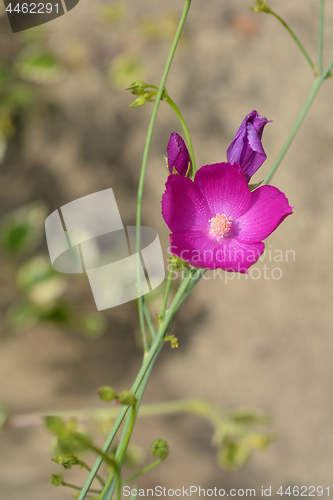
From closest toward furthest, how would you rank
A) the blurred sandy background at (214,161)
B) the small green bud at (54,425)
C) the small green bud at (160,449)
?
the small green bud at (54,425) < the small green bud at (160,449) < the blurred sandy background at (214,161)

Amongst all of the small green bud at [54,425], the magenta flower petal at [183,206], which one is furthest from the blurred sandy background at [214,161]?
the small green bud at [54,425]

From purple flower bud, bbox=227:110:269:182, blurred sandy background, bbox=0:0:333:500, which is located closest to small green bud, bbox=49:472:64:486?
purple flower bud, bbox=227:110:269:182

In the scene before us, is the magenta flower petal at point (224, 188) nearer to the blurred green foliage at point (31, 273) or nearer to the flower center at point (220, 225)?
the flower center at point (220, 225)

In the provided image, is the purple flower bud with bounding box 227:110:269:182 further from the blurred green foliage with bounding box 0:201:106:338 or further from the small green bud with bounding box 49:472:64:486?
the blurred green foliage with bounding box 0:201:106:338

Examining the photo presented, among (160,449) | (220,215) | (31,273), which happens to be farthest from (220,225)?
A: (31,273)

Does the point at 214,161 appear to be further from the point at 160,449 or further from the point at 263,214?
the point at 160,449

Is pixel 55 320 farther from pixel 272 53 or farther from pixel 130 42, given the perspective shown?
pixel 272 53

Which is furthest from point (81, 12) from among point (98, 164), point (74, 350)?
point (74, 350)
